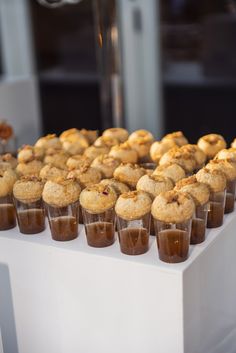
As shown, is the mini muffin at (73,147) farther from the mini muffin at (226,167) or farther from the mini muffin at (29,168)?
the mini muffin at (226,167)

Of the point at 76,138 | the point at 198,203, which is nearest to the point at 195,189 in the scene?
the point at 198,203

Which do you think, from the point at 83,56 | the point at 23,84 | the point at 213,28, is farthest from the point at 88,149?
the point at 83,56

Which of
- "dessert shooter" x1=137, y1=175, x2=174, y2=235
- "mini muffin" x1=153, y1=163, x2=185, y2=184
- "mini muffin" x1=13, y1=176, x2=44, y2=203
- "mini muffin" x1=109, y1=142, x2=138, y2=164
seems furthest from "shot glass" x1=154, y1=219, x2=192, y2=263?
"mini muffin" x1=109, y1=142, x2=138, y2=164

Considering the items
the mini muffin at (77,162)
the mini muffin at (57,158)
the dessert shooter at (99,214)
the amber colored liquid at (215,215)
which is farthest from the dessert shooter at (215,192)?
the mini muffin at (57,158)

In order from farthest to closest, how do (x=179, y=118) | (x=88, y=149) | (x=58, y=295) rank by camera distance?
(x=179, y=118), (x=88, y=149), (x=58, y=295)

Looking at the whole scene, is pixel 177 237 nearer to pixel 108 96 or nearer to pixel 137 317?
pixel 137 317

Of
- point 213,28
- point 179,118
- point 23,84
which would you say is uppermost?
point 213,28

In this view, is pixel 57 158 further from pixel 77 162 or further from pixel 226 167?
pixel 226 167
